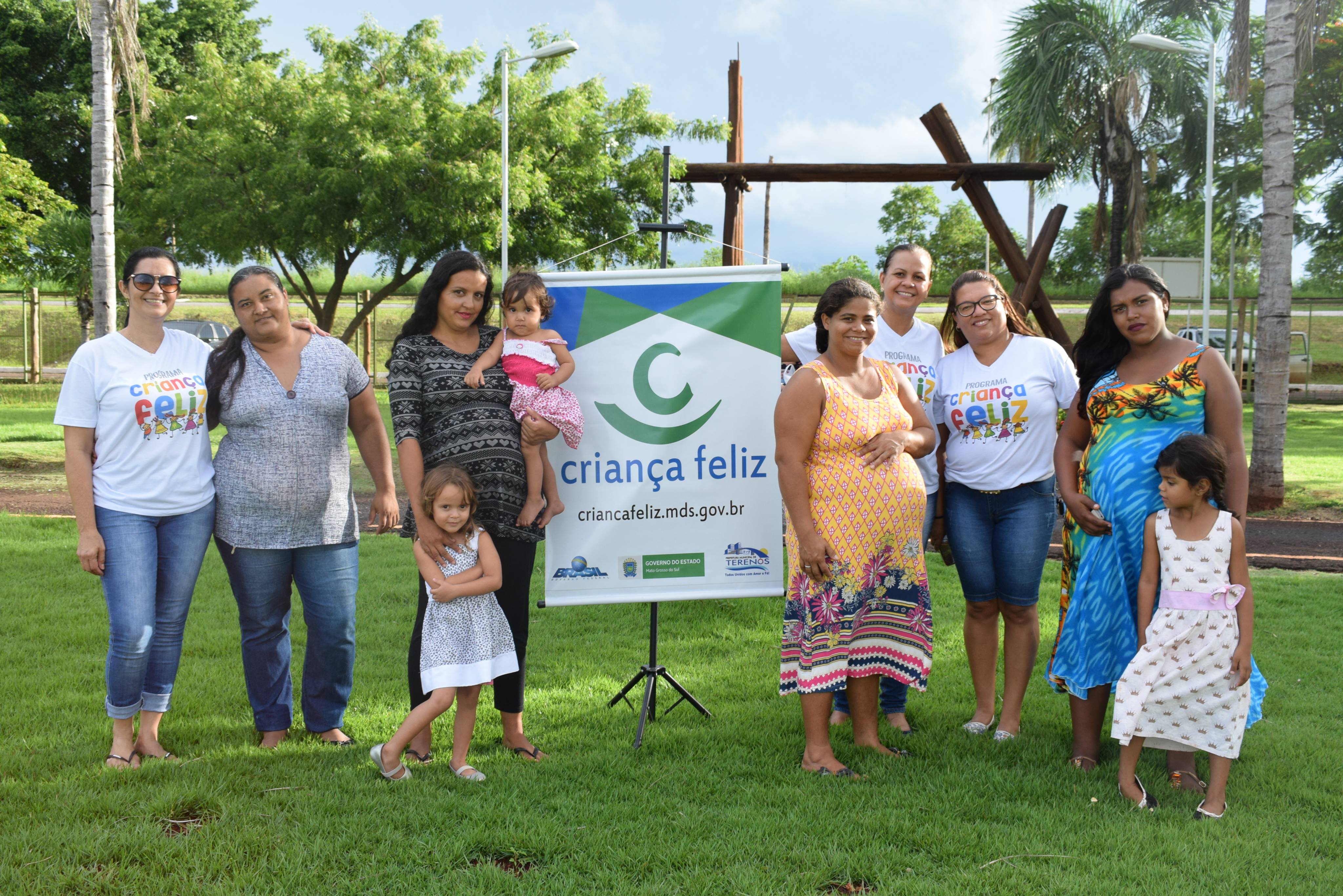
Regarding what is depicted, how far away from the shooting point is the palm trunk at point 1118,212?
24.6 metres

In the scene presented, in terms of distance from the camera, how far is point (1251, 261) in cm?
4050

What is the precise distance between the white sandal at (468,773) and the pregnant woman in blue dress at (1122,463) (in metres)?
2.30

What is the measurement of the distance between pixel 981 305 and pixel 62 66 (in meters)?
29.2

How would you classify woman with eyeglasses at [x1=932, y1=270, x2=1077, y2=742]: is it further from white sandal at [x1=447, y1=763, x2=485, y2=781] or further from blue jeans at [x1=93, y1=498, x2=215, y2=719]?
blue jeans at [x1=93, y1=498, x2=215, y2=719]

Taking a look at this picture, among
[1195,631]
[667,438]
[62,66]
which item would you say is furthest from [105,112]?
[62,66]

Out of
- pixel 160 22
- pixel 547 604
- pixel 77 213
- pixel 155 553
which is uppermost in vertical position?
pixel 160 22

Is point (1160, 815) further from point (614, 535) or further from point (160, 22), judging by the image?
point (160, 22)

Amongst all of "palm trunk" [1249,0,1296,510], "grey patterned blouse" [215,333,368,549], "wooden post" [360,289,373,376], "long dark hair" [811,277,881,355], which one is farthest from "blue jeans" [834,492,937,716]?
"wooden post" [360,289,373,376]

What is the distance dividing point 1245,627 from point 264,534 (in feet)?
11.9

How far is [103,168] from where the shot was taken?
11.3 m

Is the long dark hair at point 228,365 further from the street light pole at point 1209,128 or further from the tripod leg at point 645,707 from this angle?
the street light pole at point 1209,128

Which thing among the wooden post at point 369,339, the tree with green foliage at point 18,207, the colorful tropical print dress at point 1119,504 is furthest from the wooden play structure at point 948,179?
the wooden post at point 369,339

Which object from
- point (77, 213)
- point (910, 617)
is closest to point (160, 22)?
point (77, 213)

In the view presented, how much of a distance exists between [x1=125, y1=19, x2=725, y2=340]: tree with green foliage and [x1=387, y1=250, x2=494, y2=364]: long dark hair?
37.1 feet
